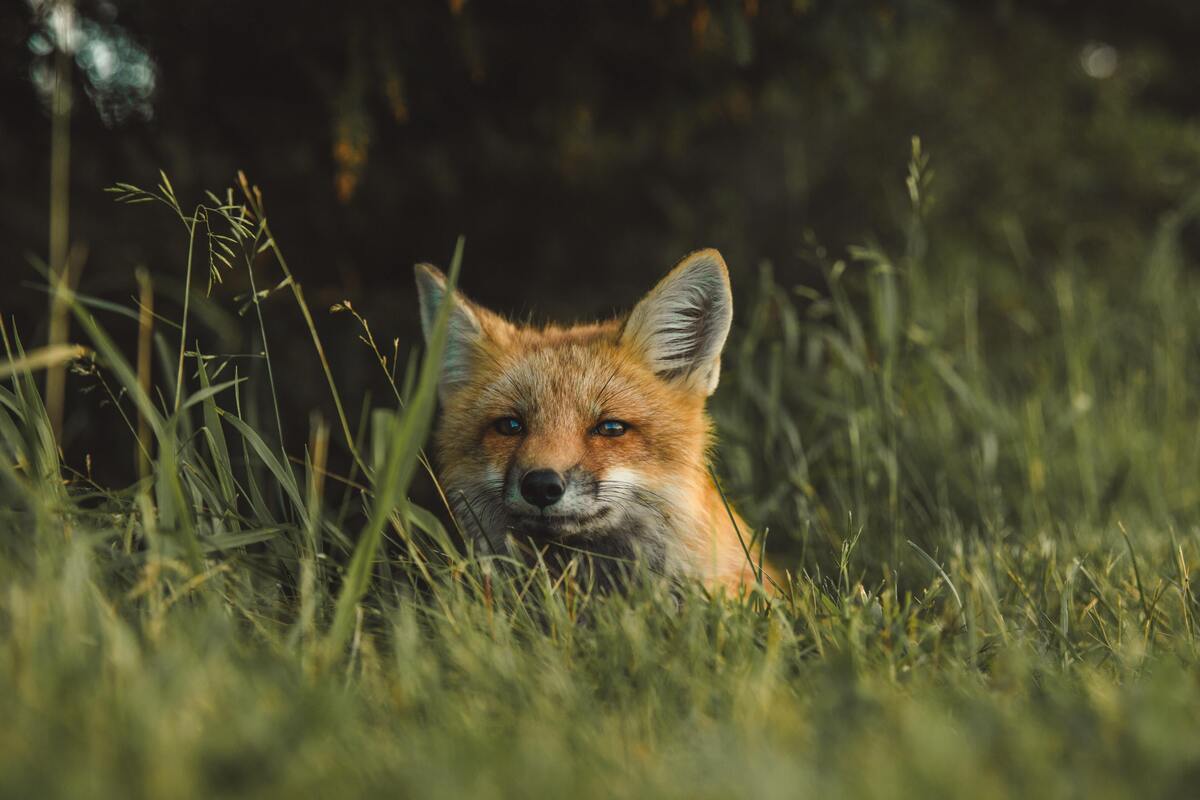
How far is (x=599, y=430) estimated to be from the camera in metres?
2.91

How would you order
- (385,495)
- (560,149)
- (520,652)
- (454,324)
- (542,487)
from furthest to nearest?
(560,149) → (454,324) → (542,487) → (520,652) → (385,495)

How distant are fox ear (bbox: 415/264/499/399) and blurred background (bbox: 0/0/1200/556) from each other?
83cm

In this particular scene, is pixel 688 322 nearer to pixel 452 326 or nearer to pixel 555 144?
pixel 452 326

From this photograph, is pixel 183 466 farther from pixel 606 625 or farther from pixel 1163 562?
pixel 1163 562

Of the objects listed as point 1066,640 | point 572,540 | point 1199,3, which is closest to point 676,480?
point 572,540

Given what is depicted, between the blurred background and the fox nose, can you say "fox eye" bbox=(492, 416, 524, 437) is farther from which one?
the blurred background

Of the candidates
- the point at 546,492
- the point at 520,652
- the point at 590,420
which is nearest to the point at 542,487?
the point at 546,492

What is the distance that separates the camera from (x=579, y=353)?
3072mm

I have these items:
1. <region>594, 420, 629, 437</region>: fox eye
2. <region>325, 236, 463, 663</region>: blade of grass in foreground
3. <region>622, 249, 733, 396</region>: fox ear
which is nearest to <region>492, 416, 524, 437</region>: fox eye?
<region>594, 420, 629, 437</region>: fox eye

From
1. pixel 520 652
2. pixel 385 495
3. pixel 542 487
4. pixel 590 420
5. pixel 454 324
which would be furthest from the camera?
pixel 454 324

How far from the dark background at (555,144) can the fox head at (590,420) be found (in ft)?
2.44

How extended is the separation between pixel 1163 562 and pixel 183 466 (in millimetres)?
2728

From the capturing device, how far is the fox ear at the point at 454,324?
9.88ft

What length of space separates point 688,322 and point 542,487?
3.02 feet
